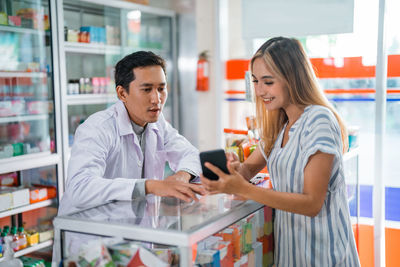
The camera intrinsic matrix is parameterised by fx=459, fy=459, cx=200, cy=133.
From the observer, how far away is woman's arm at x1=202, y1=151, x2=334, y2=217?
63.7 inches

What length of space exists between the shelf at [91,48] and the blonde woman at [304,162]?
9.43 feet

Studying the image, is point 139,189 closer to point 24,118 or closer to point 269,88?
point 269,88

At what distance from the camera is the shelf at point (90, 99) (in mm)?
4457

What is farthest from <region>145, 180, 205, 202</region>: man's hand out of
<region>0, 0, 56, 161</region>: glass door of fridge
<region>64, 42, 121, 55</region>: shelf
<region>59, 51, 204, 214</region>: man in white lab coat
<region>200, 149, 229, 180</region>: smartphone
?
<region>64, 42, 121, 55</region>: shelf

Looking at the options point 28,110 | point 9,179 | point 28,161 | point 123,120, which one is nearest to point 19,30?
point 28,110

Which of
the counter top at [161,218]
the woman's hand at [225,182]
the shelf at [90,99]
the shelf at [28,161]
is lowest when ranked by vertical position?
the shelf at [28,161]

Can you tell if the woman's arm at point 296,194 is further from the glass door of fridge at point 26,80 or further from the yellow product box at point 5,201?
the glass door of fridge at point 26,80

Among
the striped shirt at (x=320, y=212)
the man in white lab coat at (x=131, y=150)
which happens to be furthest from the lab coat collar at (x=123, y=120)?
the striped shirt at (x=320, y=212)

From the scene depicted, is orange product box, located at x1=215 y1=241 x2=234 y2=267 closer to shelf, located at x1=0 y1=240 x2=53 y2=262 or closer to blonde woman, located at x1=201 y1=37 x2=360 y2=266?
blonde woman, located at x1=201 y1=37 x2=360 y2=266

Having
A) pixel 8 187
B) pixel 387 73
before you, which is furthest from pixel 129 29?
pixel 387 73

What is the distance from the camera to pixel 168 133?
267cm

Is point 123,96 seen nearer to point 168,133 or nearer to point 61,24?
point 168,133

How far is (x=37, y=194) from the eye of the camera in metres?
4.22

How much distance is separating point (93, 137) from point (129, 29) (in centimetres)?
343
